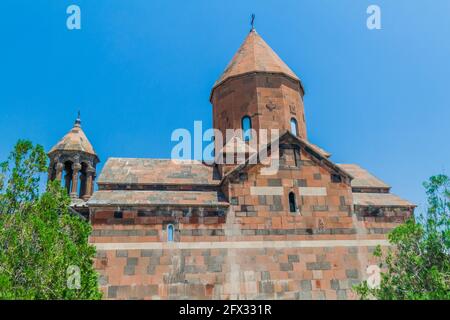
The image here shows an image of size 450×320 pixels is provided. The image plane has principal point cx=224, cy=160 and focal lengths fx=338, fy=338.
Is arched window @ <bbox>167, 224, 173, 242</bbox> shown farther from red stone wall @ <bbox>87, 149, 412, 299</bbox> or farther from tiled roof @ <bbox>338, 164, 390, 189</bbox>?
tiled roof @ <bbox>338, 164, 390, 189</bbox>

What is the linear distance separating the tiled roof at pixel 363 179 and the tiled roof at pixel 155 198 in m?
4.09

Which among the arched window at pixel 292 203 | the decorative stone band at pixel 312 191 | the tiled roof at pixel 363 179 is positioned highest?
the tiled roof at pixel 363 179

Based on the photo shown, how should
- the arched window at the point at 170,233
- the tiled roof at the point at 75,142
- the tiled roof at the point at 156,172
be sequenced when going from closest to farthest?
the arched window at the point at 170,233, the tiled roof at the point at 156,172, the tiled roof at the point at 75,142

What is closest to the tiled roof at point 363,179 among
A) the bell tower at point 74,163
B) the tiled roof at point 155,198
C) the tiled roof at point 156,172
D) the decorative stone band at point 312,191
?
the decorative stone band at point 312,191

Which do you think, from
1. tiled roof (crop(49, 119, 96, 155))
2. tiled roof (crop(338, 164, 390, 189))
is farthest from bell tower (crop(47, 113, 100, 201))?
tiled roof (crop(338, 164, 390, 189))

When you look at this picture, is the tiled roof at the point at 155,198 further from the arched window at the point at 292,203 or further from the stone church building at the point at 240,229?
the arched window at the point at 292,203

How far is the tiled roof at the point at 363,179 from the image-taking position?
416 inches

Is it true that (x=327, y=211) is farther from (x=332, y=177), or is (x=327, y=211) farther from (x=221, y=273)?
(x=221, y=273)

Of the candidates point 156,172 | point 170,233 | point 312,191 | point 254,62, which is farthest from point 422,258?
point 254,62

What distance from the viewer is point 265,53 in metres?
13.0

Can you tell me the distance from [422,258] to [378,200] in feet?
13.5

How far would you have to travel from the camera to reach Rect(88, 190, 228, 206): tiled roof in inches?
331

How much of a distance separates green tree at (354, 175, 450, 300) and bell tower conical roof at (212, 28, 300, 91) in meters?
7.40
